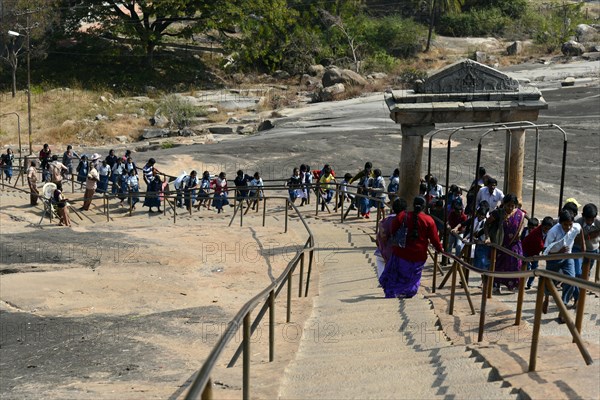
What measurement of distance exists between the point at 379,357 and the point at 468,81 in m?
9.76

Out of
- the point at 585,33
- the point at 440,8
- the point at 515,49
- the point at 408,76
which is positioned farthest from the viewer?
the point at 440,8

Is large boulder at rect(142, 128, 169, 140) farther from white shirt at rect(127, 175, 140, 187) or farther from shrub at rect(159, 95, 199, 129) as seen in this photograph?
white shirt at rect(127, 175, 140, 187)

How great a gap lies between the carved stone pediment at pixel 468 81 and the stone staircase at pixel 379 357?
18.0 feet

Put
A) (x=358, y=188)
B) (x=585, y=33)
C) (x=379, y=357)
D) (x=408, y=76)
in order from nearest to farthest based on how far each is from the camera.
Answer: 1. (x=379, y=357)
2. (x=358, y=188)
3. (x=408, y=76)
4. (x=585, y=33)

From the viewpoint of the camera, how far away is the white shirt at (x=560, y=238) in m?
10.2

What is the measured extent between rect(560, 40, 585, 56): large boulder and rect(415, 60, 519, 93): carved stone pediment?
1507 inches

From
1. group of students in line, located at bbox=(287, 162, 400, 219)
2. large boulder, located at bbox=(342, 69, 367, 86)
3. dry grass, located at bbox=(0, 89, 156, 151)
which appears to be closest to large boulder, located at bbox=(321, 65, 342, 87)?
large boulder, located at bbox=(342, 69, 367, 86)

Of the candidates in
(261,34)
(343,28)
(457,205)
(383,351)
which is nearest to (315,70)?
(261,34)

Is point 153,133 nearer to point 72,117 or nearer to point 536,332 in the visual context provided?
point 72,117

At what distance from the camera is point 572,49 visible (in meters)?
52.2

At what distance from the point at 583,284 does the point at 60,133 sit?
3840 cm

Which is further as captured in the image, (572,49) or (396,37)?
(396,37)

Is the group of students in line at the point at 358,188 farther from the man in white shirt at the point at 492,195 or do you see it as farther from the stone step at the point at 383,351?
the stone step at the point at 383,351

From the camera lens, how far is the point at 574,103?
127 ft
